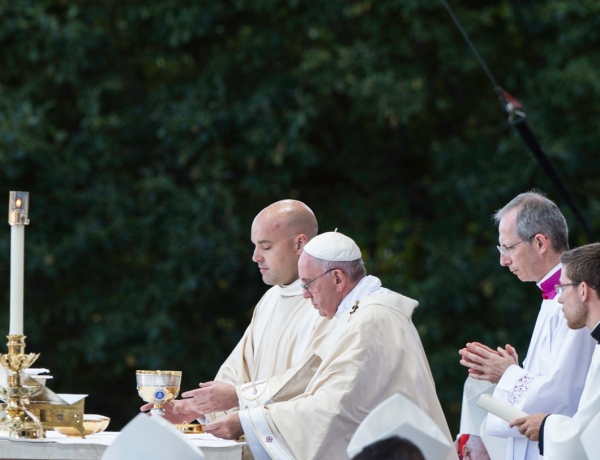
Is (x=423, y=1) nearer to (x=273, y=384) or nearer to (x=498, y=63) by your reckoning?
(x=498, y=63)

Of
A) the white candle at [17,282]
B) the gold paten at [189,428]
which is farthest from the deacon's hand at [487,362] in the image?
the white candle at [17,282]

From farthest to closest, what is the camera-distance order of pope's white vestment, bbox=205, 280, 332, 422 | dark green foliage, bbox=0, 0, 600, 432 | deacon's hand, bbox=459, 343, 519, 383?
dark green foliage, bbox=0, 0, 600, 432 → pope's white vestment, bbox=205, 280, 332, 422 → deacon's hand, bbox=459, 343, 519, 383

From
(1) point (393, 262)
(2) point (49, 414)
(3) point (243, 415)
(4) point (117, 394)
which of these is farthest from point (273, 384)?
(4) point (117, 394)

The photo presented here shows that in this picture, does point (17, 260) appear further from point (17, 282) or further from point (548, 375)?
point (548, 375)

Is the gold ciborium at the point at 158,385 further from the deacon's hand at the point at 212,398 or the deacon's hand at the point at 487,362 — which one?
the deacon's hand at the point at 487,362

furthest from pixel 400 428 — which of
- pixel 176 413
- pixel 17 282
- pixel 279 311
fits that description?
pixel 279 311

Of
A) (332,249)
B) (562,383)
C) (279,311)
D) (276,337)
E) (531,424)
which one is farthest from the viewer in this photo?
(279,311)

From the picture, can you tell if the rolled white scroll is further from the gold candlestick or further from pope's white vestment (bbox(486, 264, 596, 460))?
the gold candlestick

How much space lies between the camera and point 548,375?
3928 millimetres

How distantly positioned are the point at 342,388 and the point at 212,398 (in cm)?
58

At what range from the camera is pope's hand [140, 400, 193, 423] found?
3951mm

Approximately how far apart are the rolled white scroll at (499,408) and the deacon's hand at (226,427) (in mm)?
880

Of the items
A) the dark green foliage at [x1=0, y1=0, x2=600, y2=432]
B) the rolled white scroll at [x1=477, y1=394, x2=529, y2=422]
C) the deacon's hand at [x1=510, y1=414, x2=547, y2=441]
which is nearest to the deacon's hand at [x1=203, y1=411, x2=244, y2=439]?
the rolled white scroll at [x1=477, y1=394, x2=529, y2=422]

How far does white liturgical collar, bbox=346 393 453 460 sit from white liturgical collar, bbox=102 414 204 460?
0.39 m
